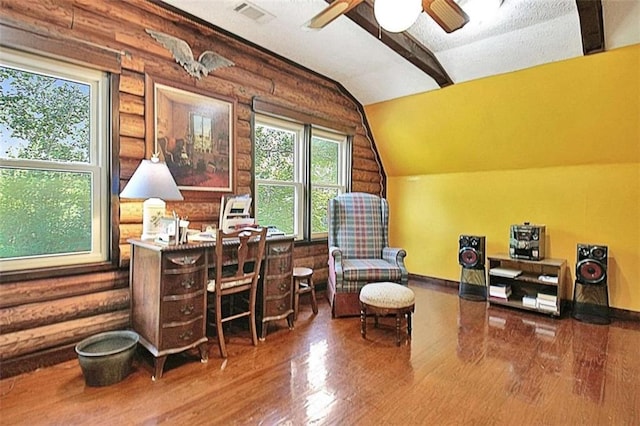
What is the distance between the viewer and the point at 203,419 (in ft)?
5.93

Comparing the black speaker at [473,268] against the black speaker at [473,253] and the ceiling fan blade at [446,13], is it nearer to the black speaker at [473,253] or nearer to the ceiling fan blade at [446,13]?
the black speaker at [473,253]

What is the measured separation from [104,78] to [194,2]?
0.90 meters

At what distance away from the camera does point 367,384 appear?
7.14 ft

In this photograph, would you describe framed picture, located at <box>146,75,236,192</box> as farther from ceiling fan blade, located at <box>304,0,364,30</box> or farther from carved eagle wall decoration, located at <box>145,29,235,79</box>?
ceiling fan blade, located at <box>304,0,364,30</box>

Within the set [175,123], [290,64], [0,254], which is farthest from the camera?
[290,64]

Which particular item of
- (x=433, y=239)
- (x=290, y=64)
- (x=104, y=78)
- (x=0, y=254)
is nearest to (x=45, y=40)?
(x=104, y=78)

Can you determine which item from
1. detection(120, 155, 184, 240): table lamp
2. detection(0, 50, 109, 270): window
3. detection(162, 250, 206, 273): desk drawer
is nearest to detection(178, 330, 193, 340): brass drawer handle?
detection(162, 250, 206, 273): desk drawer

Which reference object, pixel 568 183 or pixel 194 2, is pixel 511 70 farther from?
pixel 194 2

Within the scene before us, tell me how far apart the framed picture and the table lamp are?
0.95 ft

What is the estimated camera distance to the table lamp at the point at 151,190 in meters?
2.37

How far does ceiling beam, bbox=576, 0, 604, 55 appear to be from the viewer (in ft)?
7.92

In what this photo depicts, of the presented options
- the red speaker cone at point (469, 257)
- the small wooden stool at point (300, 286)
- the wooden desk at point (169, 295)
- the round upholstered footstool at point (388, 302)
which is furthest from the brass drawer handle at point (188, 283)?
the red speaker cone at point (469, 257)

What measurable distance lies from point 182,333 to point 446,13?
258 cm

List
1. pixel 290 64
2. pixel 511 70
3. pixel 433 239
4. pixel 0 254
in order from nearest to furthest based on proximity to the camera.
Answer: pixel 0 254 < pixel 511 70 < pixel 290 64 < pixel 433 239
